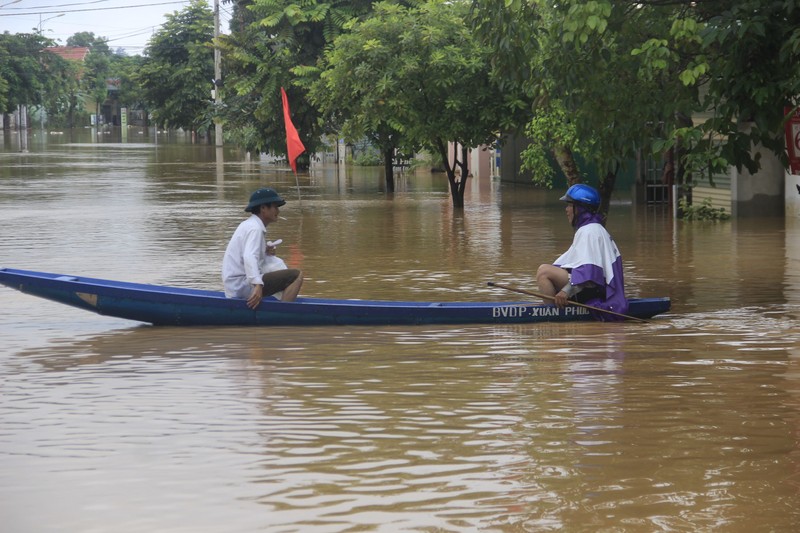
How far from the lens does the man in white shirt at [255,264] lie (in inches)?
465

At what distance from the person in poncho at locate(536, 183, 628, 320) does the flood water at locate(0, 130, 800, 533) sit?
0.87ft

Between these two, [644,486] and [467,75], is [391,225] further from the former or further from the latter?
[644,486]

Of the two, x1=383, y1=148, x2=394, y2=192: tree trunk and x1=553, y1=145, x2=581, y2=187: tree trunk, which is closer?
x1=553, y1=145, x2=581, y2=187: tree trunk

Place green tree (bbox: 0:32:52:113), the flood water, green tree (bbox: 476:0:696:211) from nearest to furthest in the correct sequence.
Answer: the flood water
green tree (bbox: 476:0:696:211)
green tree (bbox: 0:32:52:113)

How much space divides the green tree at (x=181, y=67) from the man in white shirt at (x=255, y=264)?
254 feet

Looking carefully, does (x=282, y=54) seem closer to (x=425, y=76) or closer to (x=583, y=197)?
(x=425, y=76)

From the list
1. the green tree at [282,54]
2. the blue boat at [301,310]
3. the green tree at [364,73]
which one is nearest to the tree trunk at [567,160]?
the green tree at [364,73]

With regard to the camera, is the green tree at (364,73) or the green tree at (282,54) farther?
the green tree at (282,54)

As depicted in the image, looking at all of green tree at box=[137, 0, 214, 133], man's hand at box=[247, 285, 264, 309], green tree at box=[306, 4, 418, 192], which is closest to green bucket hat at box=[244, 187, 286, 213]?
man's hand at box=[247, 285, 264, 309]

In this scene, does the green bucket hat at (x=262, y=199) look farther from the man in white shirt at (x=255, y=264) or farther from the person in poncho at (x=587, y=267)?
the person in poncho at (x=587, y=267)

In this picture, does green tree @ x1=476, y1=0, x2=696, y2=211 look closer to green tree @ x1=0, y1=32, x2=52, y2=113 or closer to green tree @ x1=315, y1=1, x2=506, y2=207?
green tree @ x1=315, y1=1, x2=506, y2=207

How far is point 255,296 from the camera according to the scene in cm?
1180

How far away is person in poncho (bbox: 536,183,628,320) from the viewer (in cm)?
1171

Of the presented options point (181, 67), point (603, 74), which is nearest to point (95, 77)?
point (181, 67)
